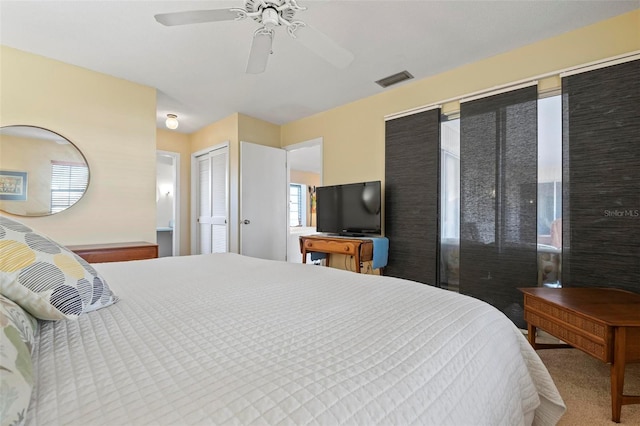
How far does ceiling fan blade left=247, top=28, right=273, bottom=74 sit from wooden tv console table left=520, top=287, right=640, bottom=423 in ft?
7.86

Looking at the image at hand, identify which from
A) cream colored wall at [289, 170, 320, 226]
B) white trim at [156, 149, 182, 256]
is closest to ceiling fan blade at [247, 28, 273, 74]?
white trim at [156, 149, 182, 256]

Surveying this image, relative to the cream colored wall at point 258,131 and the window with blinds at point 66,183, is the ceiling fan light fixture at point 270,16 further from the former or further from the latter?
the cream colored wall at point 258,131

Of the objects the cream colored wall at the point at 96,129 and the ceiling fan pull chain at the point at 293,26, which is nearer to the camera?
the ceiling fan pull chain at the point at 293,26

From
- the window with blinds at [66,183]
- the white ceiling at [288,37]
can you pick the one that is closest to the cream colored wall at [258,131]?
the white ceiling at [288,37]

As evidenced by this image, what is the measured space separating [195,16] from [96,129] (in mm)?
2073

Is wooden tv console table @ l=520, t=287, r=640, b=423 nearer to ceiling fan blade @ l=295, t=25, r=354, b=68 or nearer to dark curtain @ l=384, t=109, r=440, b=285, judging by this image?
dark curtain @ l=384, t=109, r=440, b=285

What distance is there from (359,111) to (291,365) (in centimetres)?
352

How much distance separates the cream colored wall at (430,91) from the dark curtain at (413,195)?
0.62 ft

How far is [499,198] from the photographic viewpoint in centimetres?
256

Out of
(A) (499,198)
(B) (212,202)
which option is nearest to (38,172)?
(B) (212,202)

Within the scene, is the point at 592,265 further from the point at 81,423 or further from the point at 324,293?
the point at 81,423

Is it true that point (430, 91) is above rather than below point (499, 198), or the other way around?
above

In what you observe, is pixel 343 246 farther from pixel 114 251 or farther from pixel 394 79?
pixel 114 251

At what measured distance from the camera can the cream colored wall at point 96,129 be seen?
2.54 m
